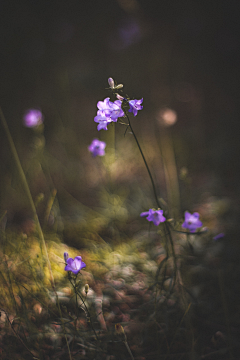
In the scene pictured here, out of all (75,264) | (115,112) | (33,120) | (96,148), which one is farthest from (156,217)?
(33,120)

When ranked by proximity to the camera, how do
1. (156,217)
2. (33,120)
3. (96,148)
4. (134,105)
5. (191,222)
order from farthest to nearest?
(33,120)
(96,148)
(191,222)
(156,217)
(134,105)

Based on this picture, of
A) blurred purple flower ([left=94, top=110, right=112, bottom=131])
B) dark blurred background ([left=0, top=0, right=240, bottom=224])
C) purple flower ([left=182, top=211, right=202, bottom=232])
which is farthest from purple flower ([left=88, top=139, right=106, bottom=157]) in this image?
dark blurred background ([left=0, top=0, right=240, bottom=224])

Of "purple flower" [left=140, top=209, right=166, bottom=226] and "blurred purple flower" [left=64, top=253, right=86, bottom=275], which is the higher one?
"purple flower" [left=140, top=209, right=166, bottom=226]

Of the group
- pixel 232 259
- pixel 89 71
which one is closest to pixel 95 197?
pixel 232 259

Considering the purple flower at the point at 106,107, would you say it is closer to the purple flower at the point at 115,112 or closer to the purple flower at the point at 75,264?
the purple flower at the point at 115,112

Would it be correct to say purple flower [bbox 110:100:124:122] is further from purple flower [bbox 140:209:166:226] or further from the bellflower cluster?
purple flower [bbox 140:209:166:226]

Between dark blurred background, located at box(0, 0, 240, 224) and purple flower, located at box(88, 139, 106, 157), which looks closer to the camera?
purple flower, located at box(88, 139, 106, 157)

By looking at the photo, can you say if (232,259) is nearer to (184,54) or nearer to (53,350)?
(53,350)

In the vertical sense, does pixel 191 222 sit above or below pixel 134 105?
below

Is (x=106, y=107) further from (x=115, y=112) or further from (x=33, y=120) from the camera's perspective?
(x=33, y=120)
